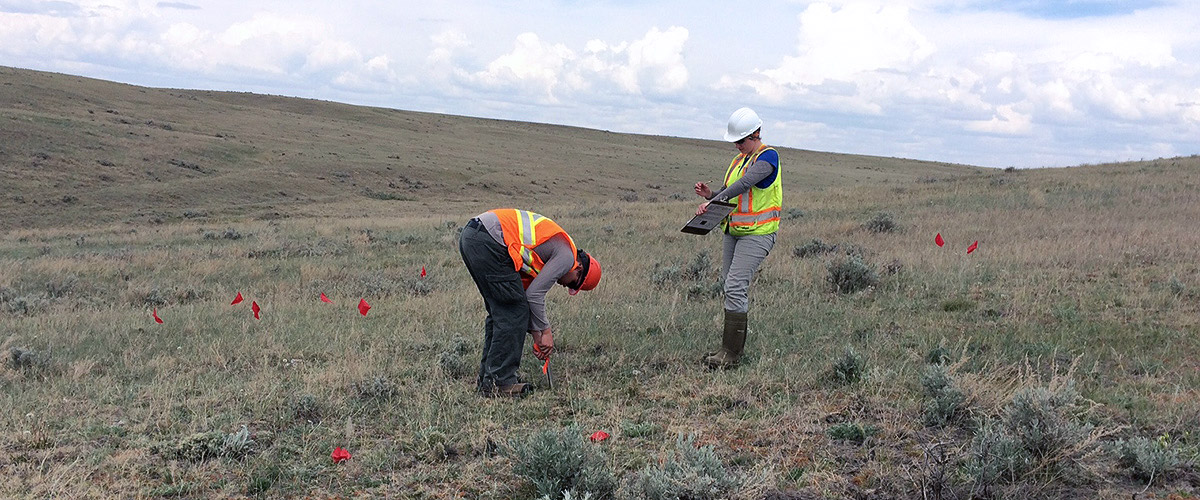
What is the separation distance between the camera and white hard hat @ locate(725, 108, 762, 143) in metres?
6.16

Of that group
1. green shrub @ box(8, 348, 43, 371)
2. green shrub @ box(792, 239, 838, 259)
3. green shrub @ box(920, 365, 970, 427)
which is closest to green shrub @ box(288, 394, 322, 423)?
green shrub @ box(8, 348, 43, 371)

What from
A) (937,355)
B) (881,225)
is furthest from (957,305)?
(881,225)

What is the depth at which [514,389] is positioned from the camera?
5.59 m

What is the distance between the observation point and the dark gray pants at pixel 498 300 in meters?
5.35

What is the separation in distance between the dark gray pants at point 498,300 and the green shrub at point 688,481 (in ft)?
6.51

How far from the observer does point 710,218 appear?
6.00 meters

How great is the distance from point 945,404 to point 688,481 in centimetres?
196

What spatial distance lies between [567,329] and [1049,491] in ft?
15.0

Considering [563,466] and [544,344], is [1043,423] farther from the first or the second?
[544,344]

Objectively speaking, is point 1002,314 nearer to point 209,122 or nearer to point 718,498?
point 718,498

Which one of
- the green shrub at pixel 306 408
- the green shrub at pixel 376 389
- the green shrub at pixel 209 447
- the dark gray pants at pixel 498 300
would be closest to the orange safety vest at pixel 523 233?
the dark gray pants at pixel 498 300

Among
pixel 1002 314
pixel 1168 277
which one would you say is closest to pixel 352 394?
pixel 1002 314

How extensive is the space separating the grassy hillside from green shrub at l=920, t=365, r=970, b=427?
2550 centimetres

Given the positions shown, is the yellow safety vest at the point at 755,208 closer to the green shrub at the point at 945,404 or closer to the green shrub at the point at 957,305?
the green shrub at the point at 945,404
